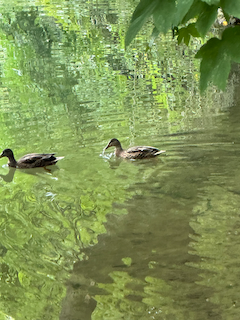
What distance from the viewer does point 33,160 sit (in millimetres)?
7273

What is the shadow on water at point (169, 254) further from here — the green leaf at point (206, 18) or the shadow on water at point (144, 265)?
the green leaf at point (206, 18)

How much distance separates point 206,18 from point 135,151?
5513 millimetres

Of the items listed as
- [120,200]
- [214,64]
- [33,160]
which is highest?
[214,64]

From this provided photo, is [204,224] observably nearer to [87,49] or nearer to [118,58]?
[118,58]

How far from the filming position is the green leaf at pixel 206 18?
1869 mm

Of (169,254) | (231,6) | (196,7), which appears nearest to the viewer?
(231,6)

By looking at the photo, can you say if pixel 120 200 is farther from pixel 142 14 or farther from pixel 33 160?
pixel 142 14

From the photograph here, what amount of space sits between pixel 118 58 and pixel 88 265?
11778mm

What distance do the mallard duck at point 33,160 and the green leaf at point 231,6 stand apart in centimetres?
569

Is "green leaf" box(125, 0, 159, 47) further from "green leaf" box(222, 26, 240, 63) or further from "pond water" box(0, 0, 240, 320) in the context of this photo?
"pond water" box(0, 0, 240, 320)

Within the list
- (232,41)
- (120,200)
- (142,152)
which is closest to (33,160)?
(142,152)

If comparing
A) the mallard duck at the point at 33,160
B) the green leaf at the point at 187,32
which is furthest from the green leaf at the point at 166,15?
the mallard duck at the point at 33,160

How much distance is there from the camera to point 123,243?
485 cm

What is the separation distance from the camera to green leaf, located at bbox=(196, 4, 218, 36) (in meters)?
1.87
